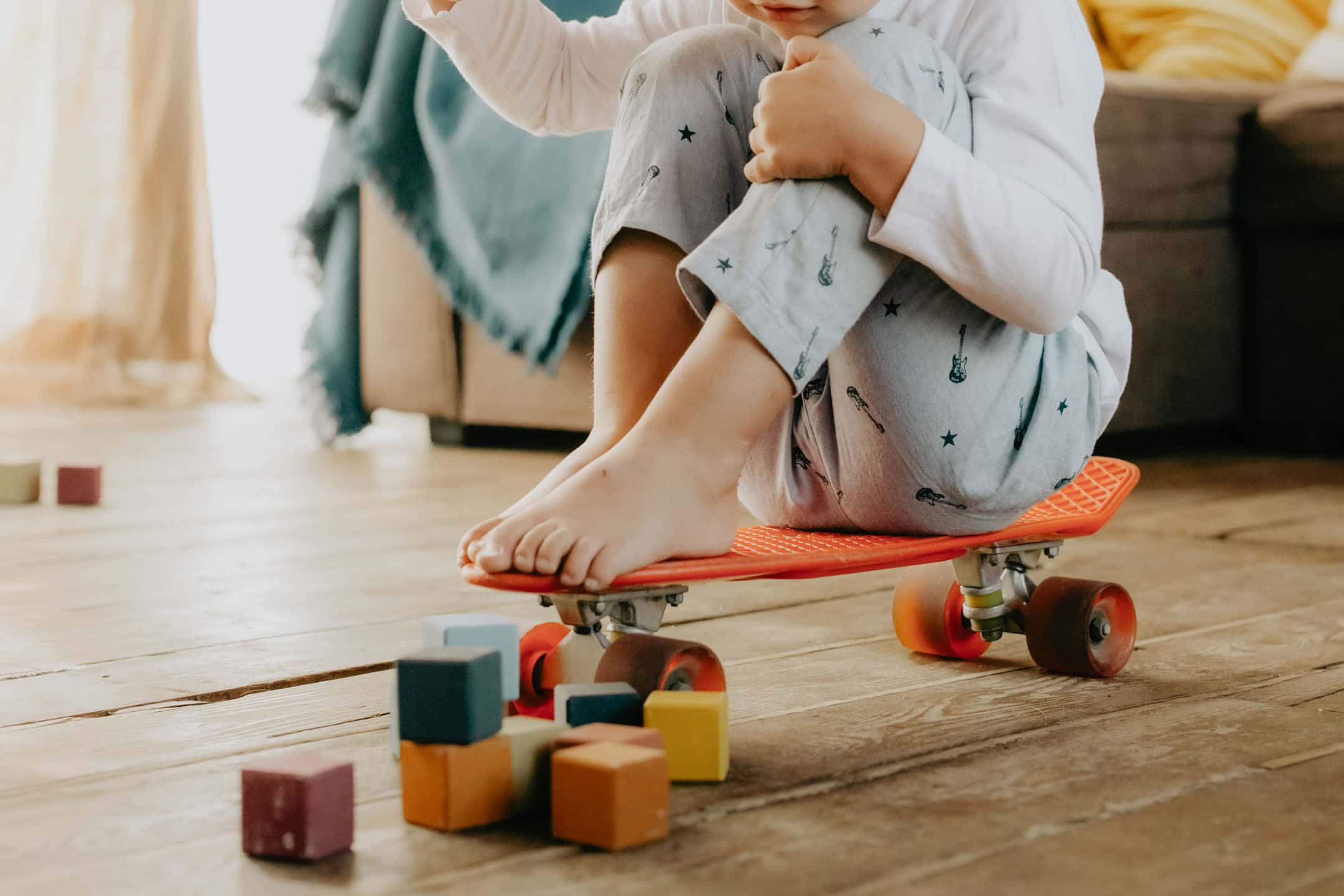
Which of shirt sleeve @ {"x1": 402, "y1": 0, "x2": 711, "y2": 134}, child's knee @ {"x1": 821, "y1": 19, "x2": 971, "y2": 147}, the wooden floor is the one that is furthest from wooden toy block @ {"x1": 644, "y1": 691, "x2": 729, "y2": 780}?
shirt sleeve @ {"x1": 402, "y1": 0, "x2": 711, "y2": 134}

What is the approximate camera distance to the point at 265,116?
10.2ft

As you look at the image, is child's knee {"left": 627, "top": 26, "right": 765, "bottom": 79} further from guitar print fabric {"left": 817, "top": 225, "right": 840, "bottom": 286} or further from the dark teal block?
the dark teal block

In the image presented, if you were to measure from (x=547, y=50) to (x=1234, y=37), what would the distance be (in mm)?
1752

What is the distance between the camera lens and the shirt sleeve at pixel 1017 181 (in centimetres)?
78

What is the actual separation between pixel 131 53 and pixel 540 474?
5.12 feet

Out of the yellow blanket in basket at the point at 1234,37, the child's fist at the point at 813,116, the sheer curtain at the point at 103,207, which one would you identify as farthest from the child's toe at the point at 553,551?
the sheer curtain at the point at 103,207

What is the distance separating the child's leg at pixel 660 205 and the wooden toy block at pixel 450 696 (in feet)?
0.71

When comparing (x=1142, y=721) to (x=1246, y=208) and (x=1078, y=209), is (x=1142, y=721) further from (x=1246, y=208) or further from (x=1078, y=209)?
(x=1246, y=208)

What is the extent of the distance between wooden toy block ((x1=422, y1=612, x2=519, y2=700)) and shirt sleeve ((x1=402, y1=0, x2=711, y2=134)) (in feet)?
1.33

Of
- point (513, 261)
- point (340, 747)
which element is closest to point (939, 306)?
point (340, 747)

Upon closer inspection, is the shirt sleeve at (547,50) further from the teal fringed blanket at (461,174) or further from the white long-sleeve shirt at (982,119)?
the teal fringed blanket at (461,174)

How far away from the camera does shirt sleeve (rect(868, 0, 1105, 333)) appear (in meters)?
0.78

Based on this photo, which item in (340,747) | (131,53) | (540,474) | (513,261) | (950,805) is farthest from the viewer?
(131,53)

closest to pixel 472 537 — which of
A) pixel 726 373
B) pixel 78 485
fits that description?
pixel 726 373
